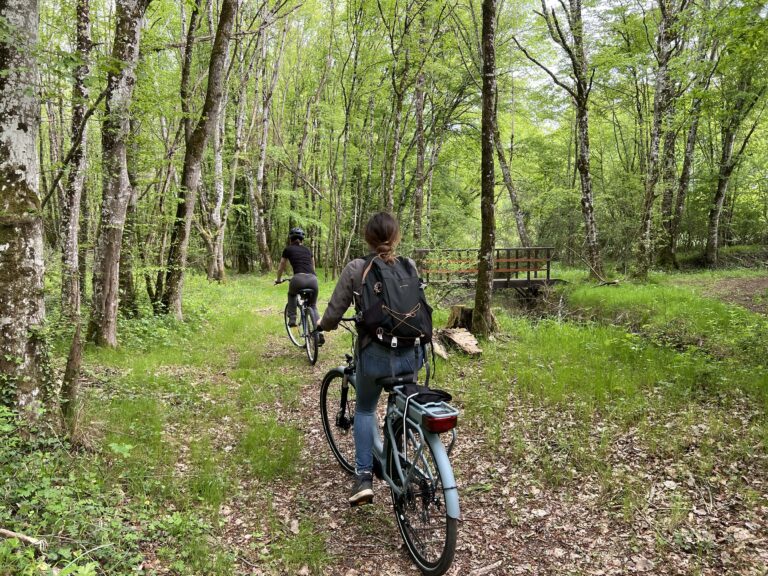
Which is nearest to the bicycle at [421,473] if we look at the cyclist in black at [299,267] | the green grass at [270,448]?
the green grass at [270,448]

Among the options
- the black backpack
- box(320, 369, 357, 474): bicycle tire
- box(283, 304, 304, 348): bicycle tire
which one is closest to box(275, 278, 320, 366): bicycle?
box(283, 304, 304, 348): bicycle tire

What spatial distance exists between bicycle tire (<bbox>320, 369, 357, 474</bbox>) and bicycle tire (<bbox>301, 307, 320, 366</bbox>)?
9.22 feet

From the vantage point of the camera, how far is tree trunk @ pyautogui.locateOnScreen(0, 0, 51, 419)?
10.7ft

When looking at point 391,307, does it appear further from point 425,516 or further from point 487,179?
point 487,179

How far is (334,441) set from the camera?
14.7ft

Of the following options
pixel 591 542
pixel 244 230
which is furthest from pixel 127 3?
pixel 244 230

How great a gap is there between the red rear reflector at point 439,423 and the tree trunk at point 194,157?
7.38 m

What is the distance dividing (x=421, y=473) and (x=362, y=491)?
2.26 ft

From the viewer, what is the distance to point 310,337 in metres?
7.55

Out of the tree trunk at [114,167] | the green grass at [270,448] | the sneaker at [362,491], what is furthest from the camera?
the tree trunk at [114,167]

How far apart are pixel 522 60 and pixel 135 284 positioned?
17434 millimetres

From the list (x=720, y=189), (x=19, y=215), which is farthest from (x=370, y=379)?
(x=720, y=189)

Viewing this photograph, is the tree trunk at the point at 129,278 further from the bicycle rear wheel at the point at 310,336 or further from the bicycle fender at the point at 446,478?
the bicycle fender at the point at 446,478

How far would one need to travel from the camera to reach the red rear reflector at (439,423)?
268 cm
